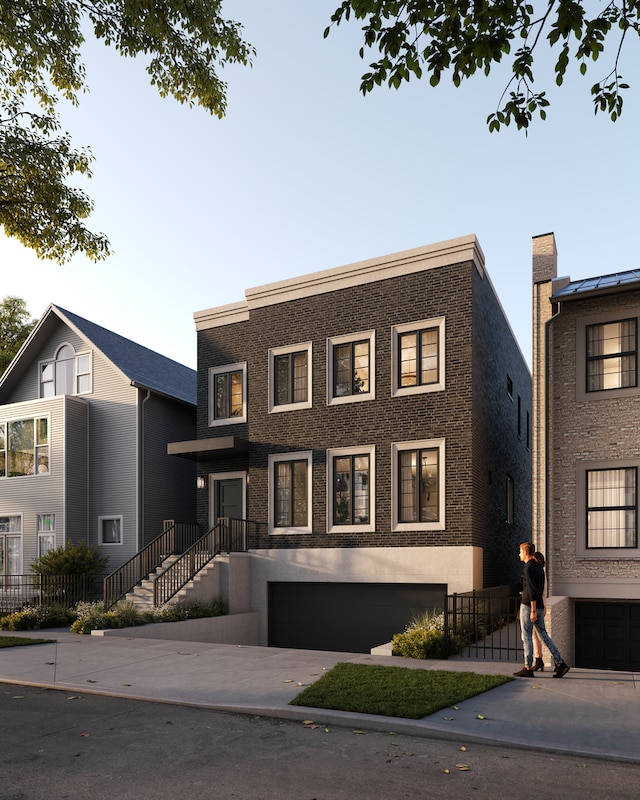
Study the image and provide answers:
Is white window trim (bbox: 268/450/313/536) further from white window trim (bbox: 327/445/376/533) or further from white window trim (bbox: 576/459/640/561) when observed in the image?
white window trim (bbox: 576/459/640/561)

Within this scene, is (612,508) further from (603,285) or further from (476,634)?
(603,285)

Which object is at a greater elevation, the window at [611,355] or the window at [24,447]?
the window at [611,355]

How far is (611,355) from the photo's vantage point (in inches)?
672

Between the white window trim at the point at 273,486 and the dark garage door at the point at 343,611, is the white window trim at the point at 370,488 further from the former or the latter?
the dark garage door at the point at 343,611

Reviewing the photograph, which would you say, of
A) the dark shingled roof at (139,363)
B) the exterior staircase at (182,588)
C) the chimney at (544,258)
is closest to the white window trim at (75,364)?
the dark shingled roof at (139,363)

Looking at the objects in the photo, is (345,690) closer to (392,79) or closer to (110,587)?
(392,79)

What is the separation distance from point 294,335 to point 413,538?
6.97m

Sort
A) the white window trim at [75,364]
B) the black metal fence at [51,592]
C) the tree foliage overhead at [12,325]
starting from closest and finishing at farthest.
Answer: the black metal fence at [51,592]
the white window trim at [75,364]
the tree foliage overhead at [12,325]

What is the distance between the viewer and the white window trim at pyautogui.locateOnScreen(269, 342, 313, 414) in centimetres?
2208

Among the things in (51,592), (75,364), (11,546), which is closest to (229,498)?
(51,592)

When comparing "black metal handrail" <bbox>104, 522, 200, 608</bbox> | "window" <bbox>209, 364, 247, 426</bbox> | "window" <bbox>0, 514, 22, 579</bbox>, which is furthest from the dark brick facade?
"window" <bbox>0, 514, 22, 579</bbox>

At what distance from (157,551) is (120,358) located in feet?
27.8

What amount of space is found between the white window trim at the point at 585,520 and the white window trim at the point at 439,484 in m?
3.55

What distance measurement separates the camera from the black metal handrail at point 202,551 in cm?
2036
